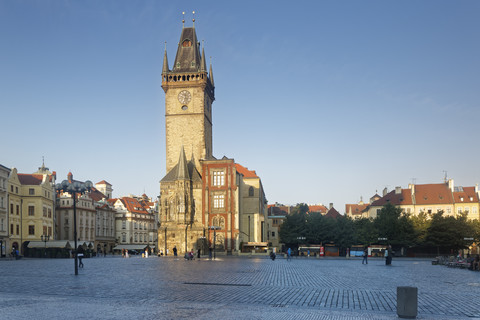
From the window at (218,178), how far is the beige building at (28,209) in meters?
29.1

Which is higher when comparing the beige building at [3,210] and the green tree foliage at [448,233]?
the beige building at [3,210]

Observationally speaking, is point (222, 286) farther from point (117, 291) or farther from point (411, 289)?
point (411, 289)

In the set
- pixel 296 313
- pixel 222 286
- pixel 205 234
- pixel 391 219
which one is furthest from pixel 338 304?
pixel 391 219

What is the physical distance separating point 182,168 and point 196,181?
146 inches

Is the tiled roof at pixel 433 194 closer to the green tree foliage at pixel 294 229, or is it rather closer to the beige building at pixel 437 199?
the beige building at pixel 437 199

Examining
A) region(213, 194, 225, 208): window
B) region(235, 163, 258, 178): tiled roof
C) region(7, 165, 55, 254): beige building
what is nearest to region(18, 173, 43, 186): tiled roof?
region(7, 165, 55, 254): beige building

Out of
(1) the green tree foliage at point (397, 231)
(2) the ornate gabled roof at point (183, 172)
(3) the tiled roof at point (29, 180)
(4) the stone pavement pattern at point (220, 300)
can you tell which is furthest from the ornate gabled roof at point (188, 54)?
(4) the stone pavement pattern at point (220, 300)

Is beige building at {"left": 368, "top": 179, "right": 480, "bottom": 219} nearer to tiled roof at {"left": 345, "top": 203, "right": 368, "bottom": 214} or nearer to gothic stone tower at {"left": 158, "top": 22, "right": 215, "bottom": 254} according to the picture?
gothic stone tower at {"left": 158, "top": 22, "right": 215, "bottom": 254}

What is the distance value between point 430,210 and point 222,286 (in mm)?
95191

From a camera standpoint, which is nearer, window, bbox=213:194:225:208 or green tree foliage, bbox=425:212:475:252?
window, bbox=213:194:225:208

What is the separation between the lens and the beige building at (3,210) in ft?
226

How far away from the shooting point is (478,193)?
10762 centimetres

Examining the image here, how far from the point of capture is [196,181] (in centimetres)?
7900

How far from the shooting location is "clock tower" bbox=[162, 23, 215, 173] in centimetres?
8238
